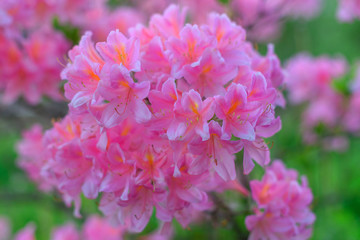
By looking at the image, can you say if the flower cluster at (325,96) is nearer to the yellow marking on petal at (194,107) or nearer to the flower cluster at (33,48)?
the flower cluster at (33,48)

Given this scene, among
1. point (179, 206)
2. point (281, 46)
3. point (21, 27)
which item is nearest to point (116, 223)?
point (179, 206)

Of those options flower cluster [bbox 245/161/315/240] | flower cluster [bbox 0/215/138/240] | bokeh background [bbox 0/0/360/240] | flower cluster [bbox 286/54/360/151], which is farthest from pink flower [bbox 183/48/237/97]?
flower cluster [bbox 286/54/360/151]

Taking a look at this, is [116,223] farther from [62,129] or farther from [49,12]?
[49,12]

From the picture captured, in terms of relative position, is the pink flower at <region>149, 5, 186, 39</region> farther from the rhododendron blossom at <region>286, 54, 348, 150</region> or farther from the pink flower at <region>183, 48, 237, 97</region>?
the rhododendron blossom at <region>286, 54, 348, 150</region>

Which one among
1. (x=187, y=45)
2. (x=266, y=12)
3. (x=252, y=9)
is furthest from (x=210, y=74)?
(x=252, y=9)

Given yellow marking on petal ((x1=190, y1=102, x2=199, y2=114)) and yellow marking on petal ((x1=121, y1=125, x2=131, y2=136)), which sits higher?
yellow marking on petal ((x1=190, y1=102, x2=199, y2=114))

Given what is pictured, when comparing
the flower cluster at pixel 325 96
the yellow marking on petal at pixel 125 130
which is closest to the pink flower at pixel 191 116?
the yellow marking on petal at pixel 125 130
